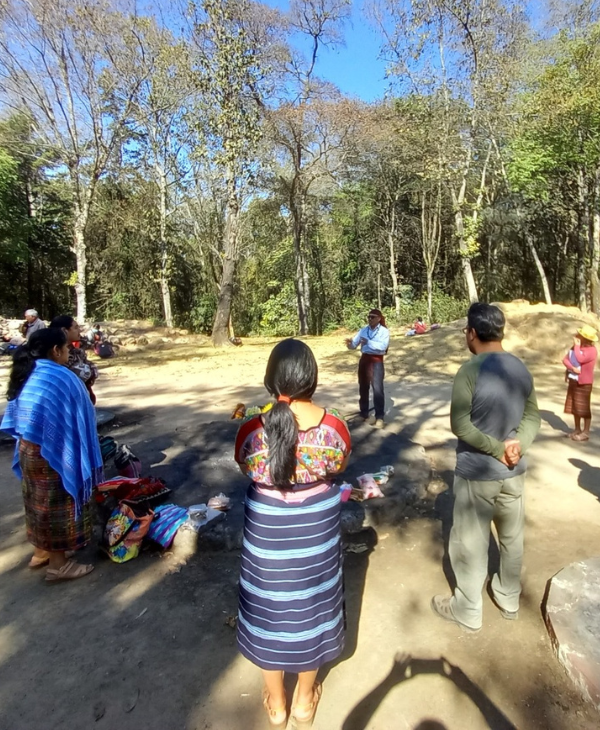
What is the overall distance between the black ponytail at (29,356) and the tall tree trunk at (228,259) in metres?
13.4

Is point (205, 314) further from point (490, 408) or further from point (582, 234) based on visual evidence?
point (490, 408)

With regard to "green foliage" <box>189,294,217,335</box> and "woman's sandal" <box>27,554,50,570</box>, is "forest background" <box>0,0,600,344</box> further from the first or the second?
"woman's sandal" <box>27,554,50,570</box>

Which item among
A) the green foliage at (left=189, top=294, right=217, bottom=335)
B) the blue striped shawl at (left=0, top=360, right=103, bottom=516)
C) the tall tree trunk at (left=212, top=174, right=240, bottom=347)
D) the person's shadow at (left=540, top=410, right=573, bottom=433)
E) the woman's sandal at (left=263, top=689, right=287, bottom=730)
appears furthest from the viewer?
the green foliage at (left=189, top=294, right=217, bottom=335)

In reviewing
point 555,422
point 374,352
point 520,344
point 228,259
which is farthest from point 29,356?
point 228,259

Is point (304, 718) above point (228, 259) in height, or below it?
below

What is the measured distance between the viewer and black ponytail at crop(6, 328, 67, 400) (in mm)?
2973

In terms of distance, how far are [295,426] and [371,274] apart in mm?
22353

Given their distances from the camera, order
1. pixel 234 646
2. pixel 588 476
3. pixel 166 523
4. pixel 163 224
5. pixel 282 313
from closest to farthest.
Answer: pixel 234 646 → pixel 166 523 → pixel 588 476 → pixel 163 224 → pixel 282 313

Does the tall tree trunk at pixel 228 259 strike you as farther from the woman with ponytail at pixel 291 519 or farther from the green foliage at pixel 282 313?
the woman with ponytail at pixel 291 519

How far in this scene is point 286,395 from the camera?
6.06 feet

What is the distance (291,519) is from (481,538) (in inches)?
45.9

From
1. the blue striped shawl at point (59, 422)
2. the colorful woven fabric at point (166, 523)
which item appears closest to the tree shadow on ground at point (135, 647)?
the colorful woven fabric at point (166, 523)

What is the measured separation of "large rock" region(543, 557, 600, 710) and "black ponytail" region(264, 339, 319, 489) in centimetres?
161

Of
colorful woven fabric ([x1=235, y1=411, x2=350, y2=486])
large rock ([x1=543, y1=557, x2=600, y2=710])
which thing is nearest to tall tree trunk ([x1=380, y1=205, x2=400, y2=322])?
large rock ([x1=543, y1=557, x2=600, y2=710])
